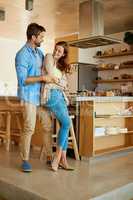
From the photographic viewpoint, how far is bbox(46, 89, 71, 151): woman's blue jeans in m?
3.03

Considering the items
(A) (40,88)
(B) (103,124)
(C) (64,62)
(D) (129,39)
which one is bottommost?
(B) (103,124)

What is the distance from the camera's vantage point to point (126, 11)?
497 centimetres

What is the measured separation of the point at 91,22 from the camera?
4723 millimetres

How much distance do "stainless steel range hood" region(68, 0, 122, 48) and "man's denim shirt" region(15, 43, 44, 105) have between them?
69.0 inches

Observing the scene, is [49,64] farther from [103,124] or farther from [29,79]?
[103,124]

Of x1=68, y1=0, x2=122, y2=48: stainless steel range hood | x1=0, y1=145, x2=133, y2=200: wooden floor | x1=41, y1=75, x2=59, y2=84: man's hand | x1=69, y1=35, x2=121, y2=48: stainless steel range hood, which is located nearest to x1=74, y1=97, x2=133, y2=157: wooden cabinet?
x1=0, y1=145, x2=133, y2=200: wooden floor

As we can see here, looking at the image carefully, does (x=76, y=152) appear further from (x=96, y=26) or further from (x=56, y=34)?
(x=56, y=34)

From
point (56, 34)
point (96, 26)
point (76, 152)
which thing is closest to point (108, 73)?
point (56, 34)

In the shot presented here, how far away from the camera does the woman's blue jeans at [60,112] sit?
303 cm

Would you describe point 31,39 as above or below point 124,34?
below

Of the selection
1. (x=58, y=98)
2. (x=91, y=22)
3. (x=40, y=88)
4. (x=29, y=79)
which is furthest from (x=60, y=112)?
(x=91, y=22)

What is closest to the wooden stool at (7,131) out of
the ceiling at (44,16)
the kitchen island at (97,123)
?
the kitchen island at (97,123)

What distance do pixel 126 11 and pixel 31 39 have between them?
2557mm

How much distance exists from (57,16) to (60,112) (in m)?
2.95
